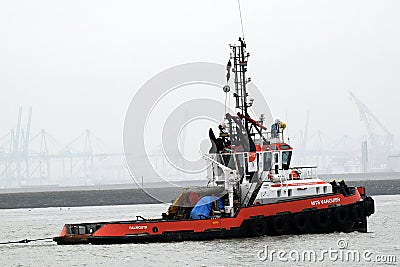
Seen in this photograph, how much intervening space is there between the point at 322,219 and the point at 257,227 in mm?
2598

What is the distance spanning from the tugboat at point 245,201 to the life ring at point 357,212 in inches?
1.5

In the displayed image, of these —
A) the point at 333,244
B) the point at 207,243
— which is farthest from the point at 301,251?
the point at 207,243

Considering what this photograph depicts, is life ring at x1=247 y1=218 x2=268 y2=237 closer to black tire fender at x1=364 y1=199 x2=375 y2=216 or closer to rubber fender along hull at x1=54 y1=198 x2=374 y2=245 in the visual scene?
rubber fender along hull at x1=54 y1=198 x2=374 y2=245

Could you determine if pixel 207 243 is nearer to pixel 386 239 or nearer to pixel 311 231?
pixel 311 231

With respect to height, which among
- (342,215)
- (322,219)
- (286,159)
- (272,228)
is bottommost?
(272,228)

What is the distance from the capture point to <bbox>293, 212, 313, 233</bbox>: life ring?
31.8 metres

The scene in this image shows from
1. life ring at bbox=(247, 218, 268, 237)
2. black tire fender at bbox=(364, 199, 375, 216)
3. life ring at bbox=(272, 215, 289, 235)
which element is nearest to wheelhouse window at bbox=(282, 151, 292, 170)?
life ring at bbox=(272, 215, 289, 235)

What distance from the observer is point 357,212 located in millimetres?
33062

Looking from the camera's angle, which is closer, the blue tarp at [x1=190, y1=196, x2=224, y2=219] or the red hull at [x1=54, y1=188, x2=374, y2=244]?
the red hull at [x1=54, y1=188, x2=374, y2=244]

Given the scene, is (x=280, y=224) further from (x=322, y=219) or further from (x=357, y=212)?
(x=357, y=212)

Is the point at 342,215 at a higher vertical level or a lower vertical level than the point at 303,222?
higher

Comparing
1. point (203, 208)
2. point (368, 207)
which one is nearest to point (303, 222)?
point (368, 207)

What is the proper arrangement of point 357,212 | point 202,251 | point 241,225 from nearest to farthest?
point 202,251 → point 241,225 → point 357,212

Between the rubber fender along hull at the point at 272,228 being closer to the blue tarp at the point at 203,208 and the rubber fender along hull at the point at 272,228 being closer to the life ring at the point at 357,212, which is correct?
the life ring at the point at 357,212
